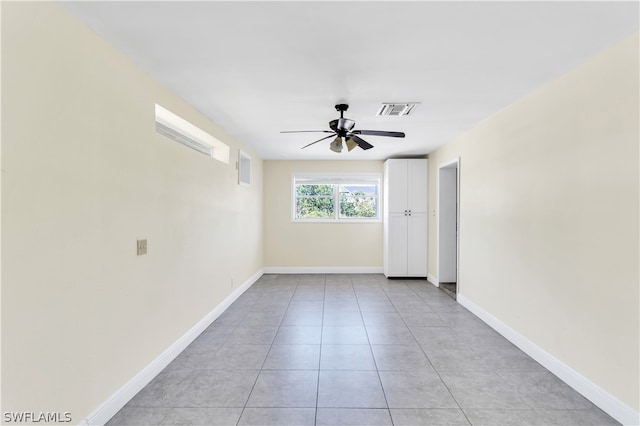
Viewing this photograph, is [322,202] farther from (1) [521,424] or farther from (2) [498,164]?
(1) [521,424]

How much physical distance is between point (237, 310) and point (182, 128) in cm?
238

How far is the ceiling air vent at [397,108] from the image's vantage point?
10.3 feet

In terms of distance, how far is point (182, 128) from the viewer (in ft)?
11.0

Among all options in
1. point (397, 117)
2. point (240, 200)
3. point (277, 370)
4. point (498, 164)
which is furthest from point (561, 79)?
point (240, 200)

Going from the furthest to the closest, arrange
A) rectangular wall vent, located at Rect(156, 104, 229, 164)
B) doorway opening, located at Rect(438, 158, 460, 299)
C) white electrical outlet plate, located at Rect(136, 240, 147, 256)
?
doorway opening, located at Rect(438, 158, 460, 299) → rectangular wall vent, located at Rect(156, 104, 229, 164) → white electrical outlet plate, located at Rect(136, 240, 147, 256)

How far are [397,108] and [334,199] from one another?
3.55 m

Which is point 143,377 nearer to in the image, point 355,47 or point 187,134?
point 187,134

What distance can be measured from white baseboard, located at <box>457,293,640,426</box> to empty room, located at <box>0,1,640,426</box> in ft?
0.05

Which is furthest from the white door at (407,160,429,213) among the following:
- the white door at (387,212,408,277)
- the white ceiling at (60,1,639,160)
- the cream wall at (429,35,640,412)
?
the white ceiling at (60,1,639,160)

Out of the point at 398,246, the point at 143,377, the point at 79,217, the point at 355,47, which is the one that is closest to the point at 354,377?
the point at 143,377

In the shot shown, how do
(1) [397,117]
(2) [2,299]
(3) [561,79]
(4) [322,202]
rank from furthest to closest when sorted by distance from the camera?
(4) [322,202] < (1) [397,117] < (3) [561,79] < (2) [2,299]

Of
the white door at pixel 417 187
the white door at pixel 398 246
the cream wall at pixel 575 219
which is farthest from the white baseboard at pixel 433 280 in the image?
the cream wall at pixel 575 219

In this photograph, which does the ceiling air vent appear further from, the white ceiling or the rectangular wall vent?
the rectangular wall vent

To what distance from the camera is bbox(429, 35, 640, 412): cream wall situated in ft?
6.35
